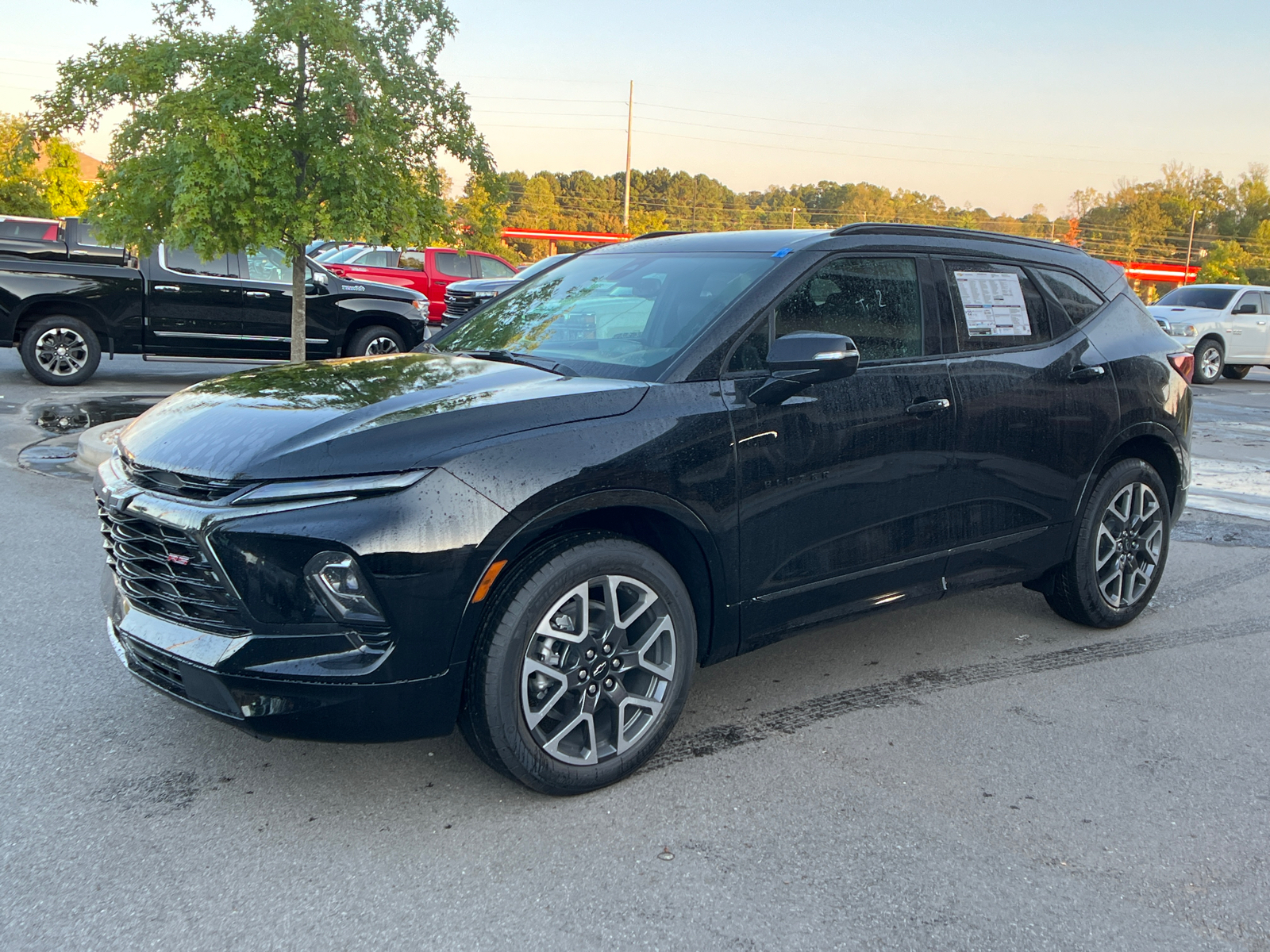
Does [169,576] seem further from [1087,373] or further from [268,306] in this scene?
[268,306]

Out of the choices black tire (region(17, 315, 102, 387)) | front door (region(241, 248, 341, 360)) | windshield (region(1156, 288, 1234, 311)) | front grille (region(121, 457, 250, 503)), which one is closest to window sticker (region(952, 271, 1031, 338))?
front grille (region(121, 457, 250, 503))

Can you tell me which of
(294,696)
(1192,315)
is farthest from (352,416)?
(1192,315)

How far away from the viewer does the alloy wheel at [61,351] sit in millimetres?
11859

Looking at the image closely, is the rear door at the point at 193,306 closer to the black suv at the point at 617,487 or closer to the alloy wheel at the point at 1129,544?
the black suv at the point at 617,487

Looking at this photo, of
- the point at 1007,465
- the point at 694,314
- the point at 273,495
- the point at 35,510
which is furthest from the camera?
the point at 35,510

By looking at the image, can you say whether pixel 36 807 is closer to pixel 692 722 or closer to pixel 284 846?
pixel 284 846

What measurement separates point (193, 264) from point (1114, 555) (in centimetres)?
1071

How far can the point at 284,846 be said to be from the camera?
A: 2.93 meters

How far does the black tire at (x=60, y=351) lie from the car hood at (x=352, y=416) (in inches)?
376

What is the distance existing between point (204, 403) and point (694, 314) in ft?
5.42

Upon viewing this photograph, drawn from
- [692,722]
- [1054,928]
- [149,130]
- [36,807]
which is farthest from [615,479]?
[149,130]

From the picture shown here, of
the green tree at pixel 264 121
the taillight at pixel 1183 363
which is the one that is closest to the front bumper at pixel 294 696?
the taillight at pixel 1183 363

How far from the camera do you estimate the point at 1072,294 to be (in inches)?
190

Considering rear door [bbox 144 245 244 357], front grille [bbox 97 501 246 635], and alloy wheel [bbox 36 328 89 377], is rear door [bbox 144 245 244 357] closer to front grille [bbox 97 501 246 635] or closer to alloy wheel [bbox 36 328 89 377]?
alloy wheel [bbox 36 328 89 377]
